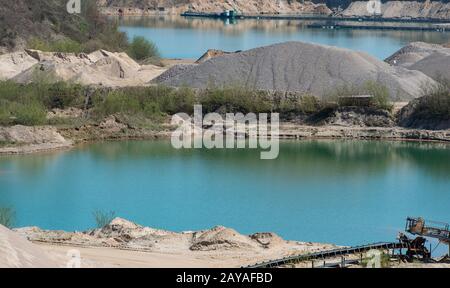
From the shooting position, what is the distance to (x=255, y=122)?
149 feet

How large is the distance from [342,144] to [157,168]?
8421mm

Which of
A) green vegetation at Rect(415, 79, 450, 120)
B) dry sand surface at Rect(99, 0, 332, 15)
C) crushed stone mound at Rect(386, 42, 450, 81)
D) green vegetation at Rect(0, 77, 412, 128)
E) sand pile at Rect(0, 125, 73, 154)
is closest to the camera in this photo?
sand pile at Rect(0, 125, 73, 154)

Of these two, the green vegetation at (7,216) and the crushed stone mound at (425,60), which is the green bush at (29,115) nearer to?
the green vegetation at (7,216)

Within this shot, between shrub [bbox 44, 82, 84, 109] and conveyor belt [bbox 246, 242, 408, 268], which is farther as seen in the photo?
shrub [bbox 44, 82, 84, 109]

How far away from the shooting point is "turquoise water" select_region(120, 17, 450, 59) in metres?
83.1

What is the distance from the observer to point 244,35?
3844 inches

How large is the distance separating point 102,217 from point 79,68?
2473 cm

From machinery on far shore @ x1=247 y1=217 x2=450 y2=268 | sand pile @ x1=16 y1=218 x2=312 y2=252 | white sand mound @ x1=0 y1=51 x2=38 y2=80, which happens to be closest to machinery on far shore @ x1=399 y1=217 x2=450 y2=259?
machinery on far shore @ x1=247 y1=217 x2=450 y2=268

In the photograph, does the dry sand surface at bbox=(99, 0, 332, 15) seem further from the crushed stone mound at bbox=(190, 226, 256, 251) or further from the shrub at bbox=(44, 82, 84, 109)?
the crushed stone mound at bbox=(190, 226, 256, 251)

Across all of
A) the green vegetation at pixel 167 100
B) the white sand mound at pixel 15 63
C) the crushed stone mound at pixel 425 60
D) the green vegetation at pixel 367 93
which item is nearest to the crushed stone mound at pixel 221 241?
the green vegetation at pixel 167 100

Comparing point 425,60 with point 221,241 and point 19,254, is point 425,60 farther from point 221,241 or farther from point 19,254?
point 19,254

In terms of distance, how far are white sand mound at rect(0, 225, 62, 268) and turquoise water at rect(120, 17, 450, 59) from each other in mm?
52739
